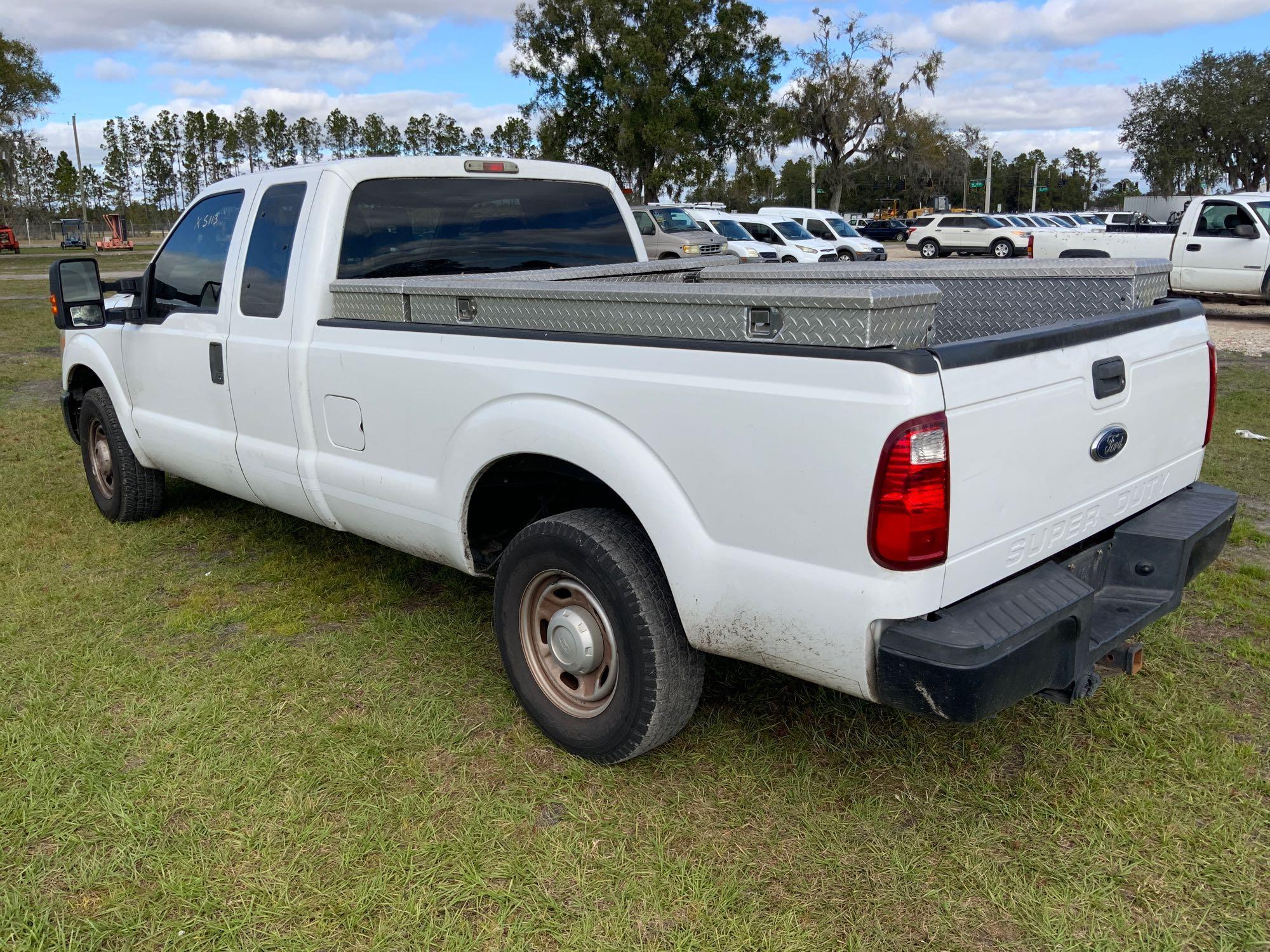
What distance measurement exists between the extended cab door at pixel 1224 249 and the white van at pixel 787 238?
970cm

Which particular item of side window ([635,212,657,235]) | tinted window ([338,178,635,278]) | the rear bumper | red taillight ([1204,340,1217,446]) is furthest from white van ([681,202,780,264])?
the rear bumper

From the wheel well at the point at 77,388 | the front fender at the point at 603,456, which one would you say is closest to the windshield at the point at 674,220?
the wheel well at the point at 77,388

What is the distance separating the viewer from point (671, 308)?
2701mm

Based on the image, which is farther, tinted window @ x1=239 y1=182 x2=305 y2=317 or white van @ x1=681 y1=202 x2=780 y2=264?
white van @ x1=681 y1=202 x2=780 y2=264

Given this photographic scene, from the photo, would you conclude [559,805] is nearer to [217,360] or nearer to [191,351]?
[217,360]

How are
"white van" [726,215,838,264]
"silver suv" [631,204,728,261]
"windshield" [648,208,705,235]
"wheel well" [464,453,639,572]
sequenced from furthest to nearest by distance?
"white van" [726,215,838,264]
"windshield" [648,208,705,235]
"silver suv" [631,204,728,261]
"wheel well" [464,453,639,572]

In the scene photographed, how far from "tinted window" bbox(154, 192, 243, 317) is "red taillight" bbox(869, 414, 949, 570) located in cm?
333

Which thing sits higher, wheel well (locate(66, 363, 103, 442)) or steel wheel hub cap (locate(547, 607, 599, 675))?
wheel well (locate(66, 363, 103, 442))

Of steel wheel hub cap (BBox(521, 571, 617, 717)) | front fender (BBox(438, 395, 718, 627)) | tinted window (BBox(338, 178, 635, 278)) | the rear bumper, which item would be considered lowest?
steel wheel hub cap (BBox(521, 571, 617, 717))

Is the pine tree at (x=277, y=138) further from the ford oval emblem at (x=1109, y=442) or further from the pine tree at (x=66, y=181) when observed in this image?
the ford oval emblem at (x=1109, y=442)

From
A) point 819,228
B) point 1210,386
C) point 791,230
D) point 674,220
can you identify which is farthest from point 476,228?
point 819,228

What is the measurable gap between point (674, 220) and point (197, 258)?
19.0 m

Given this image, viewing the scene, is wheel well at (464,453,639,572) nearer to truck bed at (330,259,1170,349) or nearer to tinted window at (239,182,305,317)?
truck bed at (330,259,1170,349)

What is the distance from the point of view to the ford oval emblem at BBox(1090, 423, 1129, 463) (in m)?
2.79
